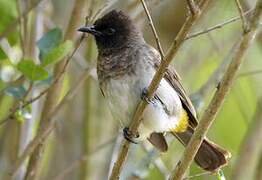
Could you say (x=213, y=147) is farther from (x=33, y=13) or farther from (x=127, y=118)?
(x=33, y=13)

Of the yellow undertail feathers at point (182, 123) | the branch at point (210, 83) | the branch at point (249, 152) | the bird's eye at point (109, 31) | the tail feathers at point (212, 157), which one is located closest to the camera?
the tail feathers at point (212, 157)

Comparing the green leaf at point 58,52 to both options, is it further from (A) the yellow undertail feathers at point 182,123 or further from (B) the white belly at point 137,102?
(A) the yellow undertail feathers at point 182,123

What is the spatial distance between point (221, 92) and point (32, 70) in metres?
0.99

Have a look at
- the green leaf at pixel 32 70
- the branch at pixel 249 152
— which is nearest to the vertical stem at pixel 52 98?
the green leaf at pixel 32 70

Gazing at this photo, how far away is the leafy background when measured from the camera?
151 inches

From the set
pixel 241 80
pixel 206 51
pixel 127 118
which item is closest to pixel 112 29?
pixel 127 118

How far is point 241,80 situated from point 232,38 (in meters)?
0.35

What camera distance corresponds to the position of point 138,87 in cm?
324

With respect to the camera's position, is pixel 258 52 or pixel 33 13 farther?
pixel 258 52

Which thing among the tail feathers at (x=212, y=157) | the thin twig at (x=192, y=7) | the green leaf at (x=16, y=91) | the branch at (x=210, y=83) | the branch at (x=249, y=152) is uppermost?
the thin twig at (x=192, y=7)

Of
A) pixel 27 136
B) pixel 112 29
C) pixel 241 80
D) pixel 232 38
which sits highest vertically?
pixel 112 29

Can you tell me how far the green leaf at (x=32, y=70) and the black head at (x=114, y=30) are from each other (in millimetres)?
Answer: 528

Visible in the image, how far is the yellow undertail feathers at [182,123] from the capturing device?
11.4ft

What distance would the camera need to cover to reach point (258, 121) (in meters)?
4.11
